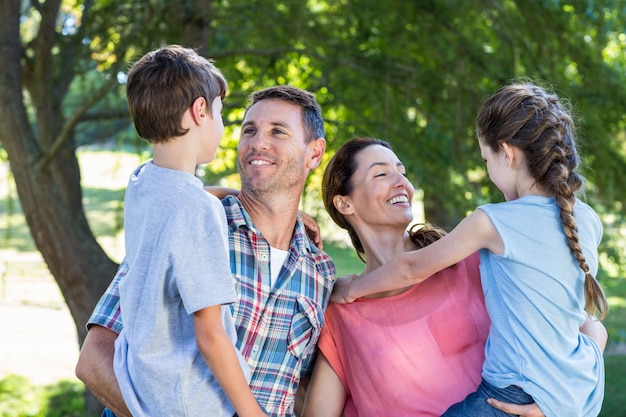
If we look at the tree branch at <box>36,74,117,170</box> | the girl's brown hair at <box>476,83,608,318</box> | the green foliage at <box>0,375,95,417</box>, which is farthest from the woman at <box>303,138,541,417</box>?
the green foliage at <box>0,375,95,417</box>

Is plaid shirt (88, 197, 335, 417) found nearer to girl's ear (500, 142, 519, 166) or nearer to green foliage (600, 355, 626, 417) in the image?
girl's ear (500, 142, 519, 166)

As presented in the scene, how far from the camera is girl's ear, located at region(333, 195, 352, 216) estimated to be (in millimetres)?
2705

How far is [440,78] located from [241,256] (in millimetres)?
3680

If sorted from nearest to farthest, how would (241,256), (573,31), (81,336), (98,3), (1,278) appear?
1. (241,256)
2. (573,31)
3. (81,336)
4. (98,3)
5. (1,278)

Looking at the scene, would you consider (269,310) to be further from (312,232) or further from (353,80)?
(353,80)

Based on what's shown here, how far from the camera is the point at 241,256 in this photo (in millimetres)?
2330

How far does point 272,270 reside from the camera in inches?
92.9

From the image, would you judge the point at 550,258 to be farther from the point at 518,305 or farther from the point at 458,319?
the point at 458,319

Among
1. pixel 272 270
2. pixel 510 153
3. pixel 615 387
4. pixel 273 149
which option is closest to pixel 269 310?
pixel 272 270

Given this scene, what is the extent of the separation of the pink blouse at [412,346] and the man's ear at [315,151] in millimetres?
443

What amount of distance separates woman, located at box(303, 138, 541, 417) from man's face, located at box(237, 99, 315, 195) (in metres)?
0.26

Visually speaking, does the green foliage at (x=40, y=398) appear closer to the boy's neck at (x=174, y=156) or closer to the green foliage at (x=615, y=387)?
the green foliage at (x=615, y=387)

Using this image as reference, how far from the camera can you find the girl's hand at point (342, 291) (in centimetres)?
244

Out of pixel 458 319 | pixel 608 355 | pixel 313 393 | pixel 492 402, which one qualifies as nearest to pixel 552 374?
pixel 492 402
